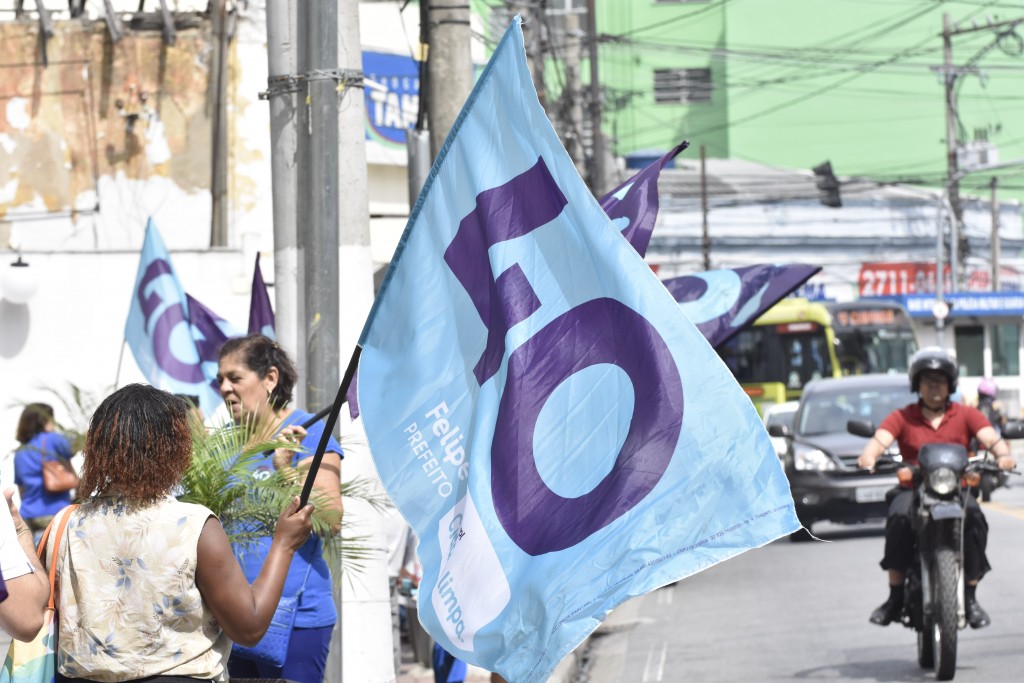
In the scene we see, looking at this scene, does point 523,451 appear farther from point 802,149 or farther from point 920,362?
point 802,149

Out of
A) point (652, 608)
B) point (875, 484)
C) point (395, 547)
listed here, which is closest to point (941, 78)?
point (875, 484)

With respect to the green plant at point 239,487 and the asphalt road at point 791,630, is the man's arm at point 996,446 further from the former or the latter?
the green plant at point 239,487

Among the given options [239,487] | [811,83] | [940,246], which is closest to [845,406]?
[239,487]

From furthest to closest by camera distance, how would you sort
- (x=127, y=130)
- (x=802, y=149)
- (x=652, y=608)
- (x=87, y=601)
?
(x=802, y=149) < (x=127, y=130) < (x=652, y=608) < (x=87, y=601)

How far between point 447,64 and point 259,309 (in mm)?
1893

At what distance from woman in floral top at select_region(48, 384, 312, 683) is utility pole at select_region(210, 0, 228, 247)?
15.2 meters

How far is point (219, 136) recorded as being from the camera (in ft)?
62.2

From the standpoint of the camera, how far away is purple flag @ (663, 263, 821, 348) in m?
10.0

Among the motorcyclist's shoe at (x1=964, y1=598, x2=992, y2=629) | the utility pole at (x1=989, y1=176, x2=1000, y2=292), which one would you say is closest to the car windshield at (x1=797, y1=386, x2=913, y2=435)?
the motorcyclist's shoe at (x1=964, y1=598, x2=992, y2=629)

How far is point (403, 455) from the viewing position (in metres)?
4.40

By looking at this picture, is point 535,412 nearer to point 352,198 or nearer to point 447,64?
point 352,198

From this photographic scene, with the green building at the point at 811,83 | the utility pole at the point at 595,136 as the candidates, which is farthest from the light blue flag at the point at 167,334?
the green building at the point at 811,83

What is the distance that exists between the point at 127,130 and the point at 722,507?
54.4ft

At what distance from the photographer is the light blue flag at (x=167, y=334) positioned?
11.1 metres
